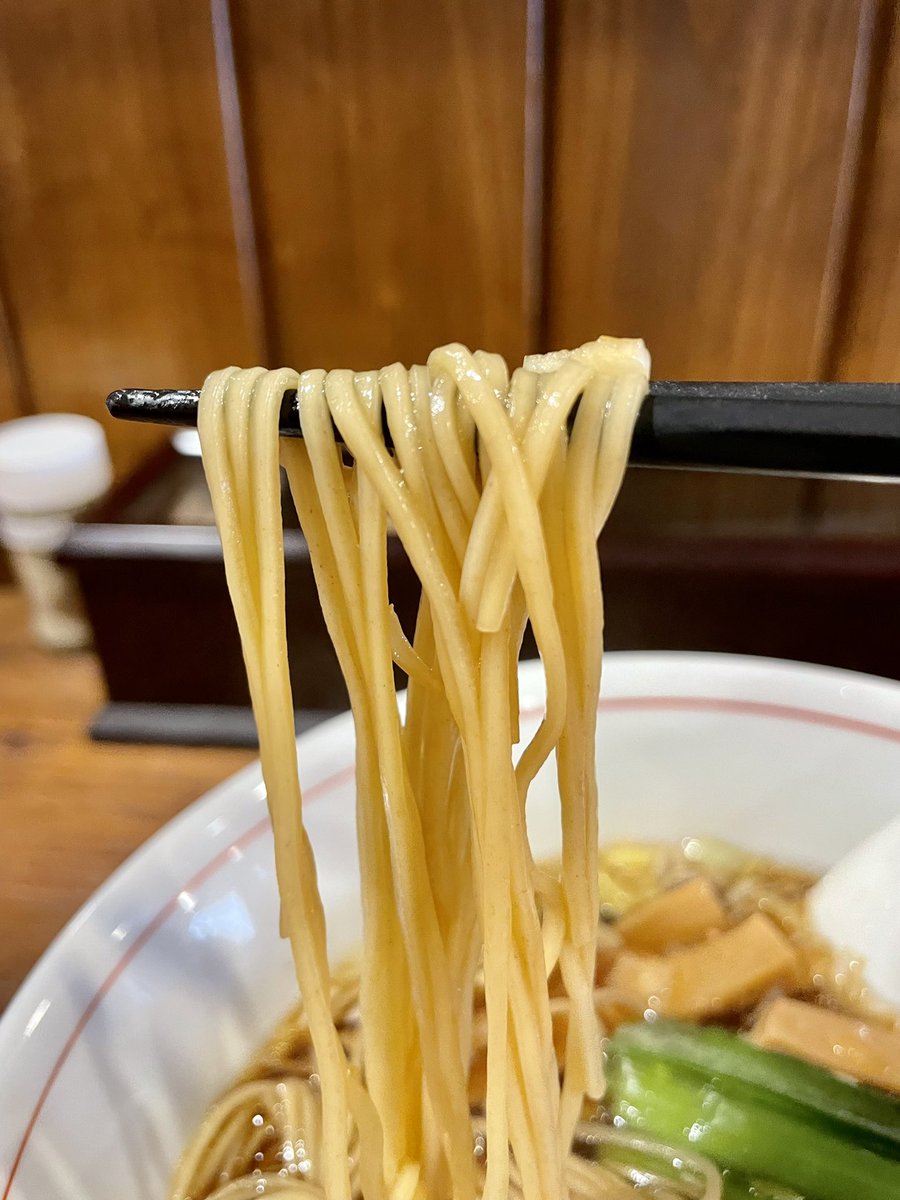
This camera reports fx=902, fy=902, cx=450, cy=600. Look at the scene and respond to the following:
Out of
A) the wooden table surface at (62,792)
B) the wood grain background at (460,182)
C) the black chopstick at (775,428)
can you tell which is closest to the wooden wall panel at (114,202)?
the wood grain background at (460,182)

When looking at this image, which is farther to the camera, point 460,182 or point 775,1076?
point 460,182

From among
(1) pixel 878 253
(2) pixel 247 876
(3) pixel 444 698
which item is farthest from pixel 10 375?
(1) pixel 878 253

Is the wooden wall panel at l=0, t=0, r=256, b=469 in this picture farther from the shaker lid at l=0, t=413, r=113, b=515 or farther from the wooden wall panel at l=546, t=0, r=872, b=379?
the wooden wall panel at l=546, t=0, r=872, b=379

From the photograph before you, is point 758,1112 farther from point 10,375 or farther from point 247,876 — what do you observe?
point 10,375

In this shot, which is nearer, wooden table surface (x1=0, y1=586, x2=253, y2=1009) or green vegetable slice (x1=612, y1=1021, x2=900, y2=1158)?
green vegetable slice (x1=612, y1=1021, x2=900, y2=1158)

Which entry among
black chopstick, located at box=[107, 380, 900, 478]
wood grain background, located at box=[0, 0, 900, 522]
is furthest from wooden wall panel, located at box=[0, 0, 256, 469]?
black chopstick, located at box=[107, 380, 900, 478]

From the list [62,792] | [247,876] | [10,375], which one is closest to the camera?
[247,876]
